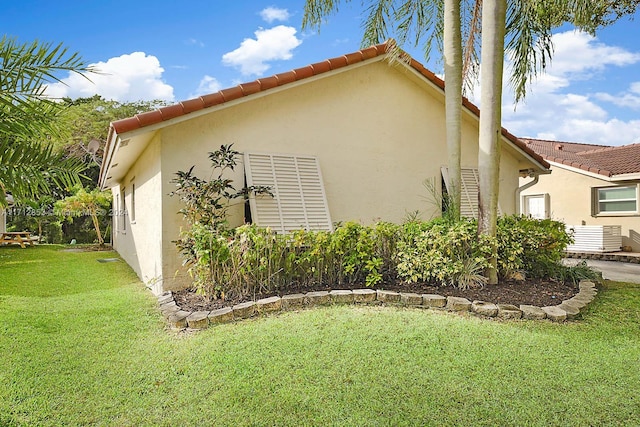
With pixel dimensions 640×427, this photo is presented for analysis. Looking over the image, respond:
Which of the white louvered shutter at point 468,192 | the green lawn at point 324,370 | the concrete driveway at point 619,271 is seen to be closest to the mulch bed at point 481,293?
the green lawn at point 324,370

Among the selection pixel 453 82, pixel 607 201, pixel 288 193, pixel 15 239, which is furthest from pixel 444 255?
pixel 15 239

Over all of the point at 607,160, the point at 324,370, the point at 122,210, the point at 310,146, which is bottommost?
the point at 324,370

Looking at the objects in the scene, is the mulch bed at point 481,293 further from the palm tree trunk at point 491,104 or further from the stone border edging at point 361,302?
the palm tree trunk at point 491,104

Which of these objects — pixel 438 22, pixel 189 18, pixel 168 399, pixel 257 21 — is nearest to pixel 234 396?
pixel 168 399

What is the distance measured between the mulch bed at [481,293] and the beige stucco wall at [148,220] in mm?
1050

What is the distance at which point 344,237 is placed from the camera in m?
6.58

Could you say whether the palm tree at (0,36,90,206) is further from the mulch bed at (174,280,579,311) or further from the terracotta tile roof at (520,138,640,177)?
the terracotta tile roof at (520,138,640,177)

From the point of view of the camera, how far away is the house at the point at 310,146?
23.6ft

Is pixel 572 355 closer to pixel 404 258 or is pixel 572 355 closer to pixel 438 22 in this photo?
pixel 404 258

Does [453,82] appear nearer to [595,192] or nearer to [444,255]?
[444,255]

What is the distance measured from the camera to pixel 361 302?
236 inches

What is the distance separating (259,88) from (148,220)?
12.1ft

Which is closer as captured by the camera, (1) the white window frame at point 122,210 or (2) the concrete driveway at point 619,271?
(2) the concrete driveway at point 619,271

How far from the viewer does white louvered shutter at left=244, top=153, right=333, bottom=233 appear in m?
7.61
